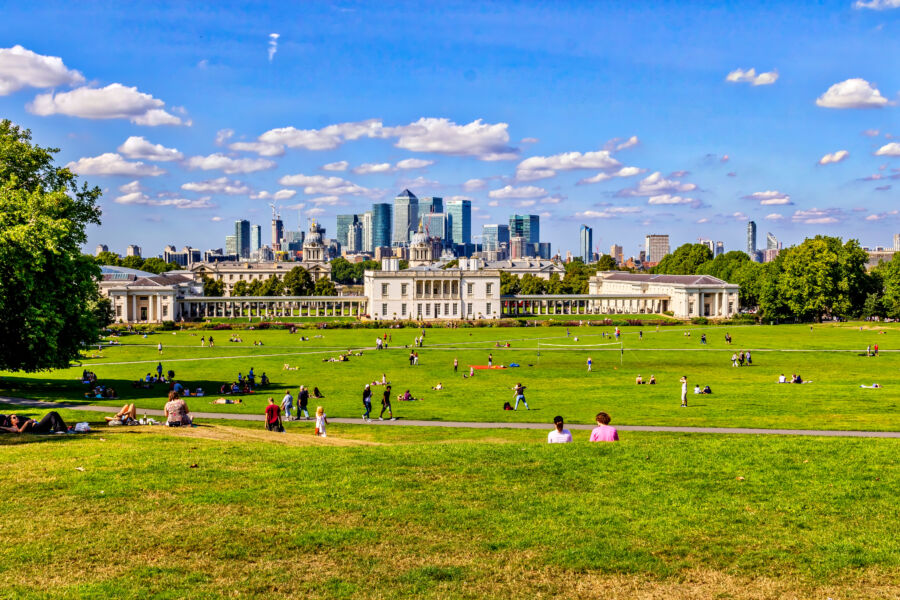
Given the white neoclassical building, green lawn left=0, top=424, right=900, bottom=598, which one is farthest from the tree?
the white neoclassical building

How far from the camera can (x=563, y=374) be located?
5316 cm

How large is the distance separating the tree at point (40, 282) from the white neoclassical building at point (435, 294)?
98925 mm

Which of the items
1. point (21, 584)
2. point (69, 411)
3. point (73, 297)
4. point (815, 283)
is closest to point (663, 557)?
point (21, 584)

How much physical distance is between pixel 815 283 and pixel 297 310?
291 ft

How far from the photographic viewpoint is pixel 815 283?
107 meters

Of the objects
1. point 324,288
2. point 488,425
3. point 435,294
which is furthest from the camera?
point 324,288

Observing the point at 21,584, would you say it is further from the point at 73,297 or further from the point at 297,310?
the point at 297,310

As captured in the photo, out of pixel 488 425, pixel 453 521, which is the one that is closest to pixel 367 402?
pixel 488 425

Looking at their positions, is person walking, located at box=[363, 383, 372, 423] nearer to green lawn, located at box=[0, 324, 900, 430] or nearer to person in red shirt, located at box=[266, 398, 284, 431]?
green lawn, located at box=[0, 324, 900, 430]

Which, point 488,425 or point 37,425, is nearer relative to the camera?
point 37,425

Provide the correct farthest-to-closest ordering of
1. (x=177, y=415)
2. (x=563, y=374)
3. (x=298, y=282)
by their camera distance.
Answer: (x=298, y=282) < (x=563, y=374) < (x=177, y=415)

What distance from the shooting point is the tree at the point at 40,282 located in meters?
32.9

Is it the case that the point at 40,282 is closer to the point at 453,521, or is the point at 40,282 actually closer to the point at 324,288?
the point at 453,521

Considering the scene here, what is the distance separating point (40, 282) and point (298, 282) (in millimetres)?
125602
